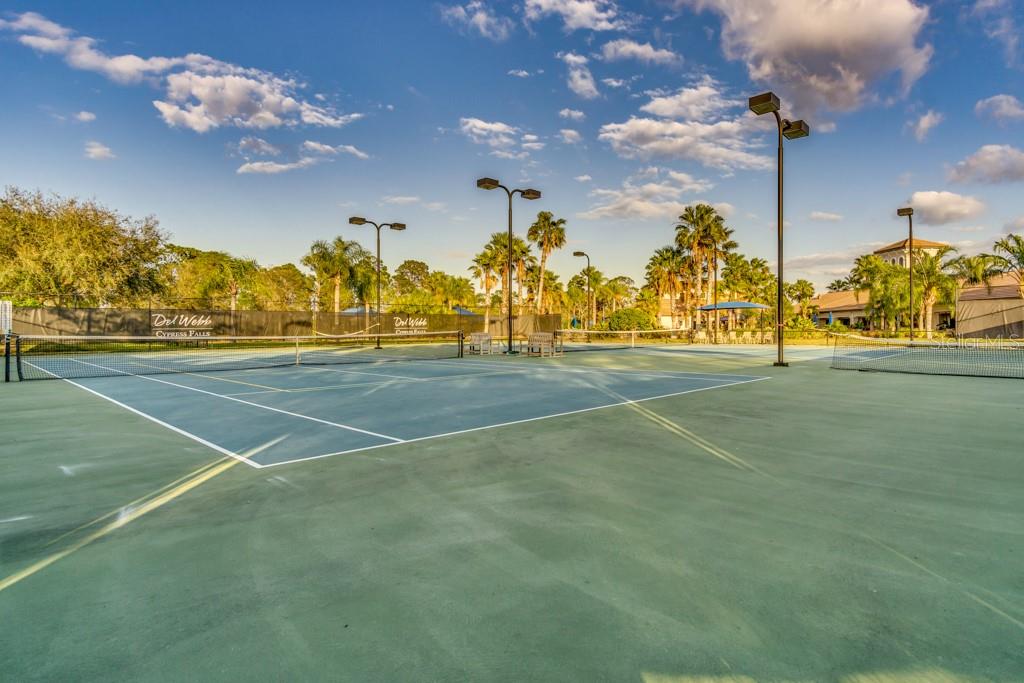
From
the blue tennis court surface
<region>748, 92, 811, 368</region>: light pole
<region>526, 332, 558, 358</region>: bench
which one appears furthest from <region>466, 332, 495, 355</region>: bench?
<region>748, 92, 811, 368</region>: light pole

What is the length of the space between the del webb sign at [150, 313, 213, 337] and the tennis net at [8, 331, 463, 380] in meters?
0.65

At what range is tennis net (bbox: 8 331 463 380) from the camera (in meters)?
17.0

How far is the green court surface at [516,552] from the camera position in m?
2.15

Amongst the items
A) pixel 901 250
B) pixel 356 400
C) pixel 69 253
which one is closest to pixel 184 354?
pixel 69 253

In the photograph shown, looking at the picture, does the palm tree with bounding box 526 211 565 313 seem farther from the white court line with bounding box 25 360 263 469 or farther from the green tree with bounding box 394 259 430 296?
the green tree with bounding box 394 259 430 296

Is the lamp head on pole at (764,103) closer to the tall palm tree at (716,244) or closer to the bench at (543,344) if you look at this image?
the bench at (543,344)

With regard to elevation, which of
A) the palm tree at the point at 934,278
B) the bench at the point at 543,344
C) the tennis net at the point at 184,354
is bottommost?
the tennis net at the point at 184,354

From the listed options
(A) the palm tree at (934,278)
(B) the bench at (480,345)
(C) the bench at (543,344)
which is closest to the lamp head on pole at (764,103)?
(C) the bench at (543,344)

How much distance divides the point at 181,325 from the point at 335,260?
21.2m

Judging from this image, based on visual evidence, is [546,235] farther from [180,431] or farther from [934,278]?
[180,431]

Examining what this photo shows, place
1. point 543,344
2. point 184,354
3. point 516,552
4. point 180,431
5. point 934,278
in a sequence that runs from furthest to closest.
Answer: point 934,278 → point 184,354 → point 543,344 → point 180,431 → point 516,552

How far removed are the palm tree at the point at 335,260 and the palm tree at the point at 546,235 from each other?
17884 millimetres

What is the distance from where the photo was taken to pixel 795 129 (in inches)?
615

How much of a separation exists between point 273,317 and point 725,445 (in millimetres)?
33895
